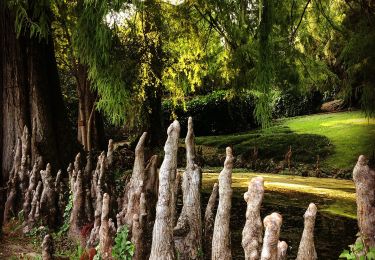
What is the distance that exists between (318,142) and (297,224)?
10.7 m

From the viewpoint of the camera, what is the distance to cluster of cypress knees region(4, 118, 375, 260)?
9.34 feet

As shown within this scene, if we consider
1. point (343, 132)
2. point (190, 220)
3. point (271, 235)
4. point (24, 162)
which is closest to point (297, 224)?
point (190, 220)

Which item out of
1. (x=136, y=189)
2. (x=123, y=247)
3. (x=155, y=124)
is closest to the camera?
(x=123, y=247)

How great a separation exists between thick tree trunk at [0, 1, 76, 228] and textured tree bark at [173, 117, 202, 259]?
3.85 metres

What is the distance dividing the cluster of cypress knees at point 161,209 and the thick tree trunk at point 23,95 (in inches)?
17.9

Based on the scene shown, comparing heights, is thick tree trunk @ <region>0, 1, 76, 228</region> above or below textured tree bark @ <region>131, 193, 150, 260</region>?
above

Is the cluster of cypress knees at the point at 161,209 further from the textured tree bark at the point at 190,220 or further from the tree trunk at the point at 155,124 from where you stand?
the tree trunk at the point at 155,124

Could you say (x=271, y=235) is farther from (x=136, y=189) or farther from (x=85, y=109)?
(x=85, y=109)

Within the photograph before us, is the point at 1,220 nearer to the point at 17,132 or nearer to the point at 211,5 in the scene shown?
the point at 17,132

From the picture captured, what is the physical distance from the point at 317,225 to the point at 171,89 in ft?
28.5

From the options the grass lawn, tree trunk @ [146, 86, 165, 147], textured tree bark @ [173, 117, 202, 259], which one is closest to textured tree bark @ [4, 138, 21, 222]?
textured tree bark @ [173, 117, 202, 259]

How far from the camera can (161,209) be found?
11.5ft

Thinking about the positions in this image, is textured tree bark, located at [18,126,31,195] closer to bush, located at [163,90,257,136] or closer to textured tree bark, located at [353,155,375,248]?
textured tree bark, located at [353,155,375,248]

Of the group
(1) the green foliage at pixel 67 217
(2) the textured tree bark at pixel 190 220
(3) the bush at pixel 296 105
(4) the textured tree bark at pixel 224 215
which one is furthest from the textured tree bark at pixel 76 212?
(3) the bush at pixel 296 105
